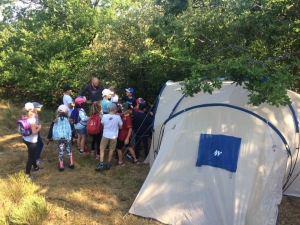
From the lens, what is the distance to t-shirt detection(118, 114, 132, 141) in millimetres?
6486

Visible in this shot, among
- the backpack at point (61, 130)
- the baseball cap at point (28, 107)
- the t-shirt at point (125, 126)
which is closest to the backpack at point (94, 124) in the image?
the t-shirt at point (125, 126)

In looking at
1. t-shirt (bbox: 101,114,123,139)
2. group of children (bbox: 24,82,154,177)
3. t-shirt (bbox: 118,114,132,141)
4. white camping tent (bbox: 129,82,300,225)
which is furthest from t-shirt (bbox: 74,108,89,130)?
white camping tent (bbox: 129,82,300,225)

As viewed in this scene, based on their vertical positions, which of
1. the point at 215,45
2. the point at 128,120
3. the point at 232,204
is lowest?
the point at 232,204

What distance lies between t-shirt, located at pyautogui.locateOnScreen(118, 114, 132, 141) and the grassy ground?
684mm

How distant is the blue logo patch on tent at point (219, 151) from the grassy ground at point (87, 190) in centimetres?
122

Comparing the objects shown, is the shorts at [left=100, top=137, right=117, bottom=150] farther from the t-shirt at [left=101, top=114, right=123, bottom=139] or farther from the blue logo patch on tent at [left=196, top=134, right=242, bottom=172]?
Result: the blue logo patch on tent at [left=196, top=134, right=242, bottom=172]

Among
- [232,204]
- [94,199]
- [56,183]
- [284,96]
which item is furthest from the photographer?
[56,183]

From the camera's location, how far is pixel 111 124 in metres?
6.19

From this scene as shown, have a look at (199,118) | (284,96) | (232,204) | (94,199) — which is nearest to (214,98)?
(199,118)

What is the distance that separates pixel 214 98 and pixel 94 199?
2.66 m

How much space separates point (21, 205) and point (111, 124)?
2.29 m

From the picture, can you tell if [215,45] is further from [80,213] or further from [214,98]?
[80,213]

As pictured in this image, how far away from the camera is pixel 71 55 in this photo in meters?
11.9

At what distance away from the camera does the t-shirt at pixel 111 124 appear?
6180 millimetres
